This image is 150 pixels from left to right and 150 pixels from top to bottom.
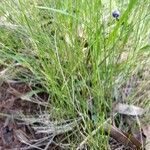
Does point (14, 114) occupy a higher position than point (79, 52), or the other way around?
point (79, 52)

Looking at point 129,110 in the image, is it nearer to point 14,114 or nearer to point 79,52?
point 79,52

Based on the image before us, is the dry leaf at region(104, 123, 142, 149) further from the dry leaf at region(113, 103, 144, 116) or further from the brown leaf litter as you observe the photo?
the brown leaf litter

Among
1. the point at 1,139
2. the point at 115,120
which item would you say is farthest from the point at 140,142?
the point at 1,139

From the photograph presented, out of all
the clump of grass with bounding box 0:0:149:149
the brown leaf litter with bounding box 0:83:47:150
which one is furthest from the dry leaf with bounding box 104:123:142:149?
the brown leaf litter with bounding box 0:83:47:150

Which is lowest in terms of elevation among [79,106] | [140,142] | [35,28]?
[140,142]

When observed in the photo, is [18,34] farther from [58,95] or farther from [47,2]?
[58,95]

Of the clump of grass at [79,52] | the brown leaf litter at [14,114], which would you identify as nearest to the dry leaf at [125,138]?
the clump of grass at [79,52]

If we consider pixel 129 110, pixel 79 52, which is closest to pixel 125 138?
pixel 129 110
